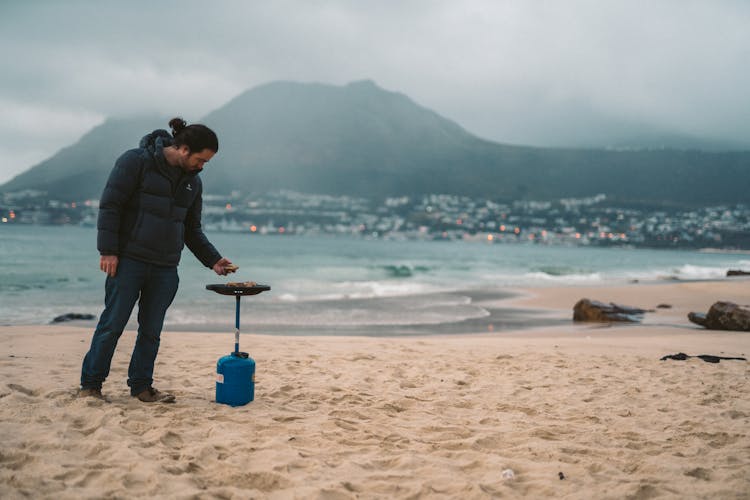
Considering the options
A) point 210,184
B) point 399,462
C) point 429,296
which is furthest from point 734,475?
point 210,184

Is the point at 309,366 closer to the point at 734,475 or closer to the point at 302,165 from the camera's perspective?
the point at 734,475

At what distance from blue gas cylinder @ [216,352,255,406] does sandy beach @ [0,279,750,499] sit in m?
0.23

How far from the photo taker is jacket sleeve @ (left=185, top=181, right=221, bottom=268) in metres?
4.75

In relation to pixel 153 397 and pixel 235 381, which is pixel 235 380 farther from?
pixel 153 397

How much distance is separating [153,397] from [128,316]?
0.78 m

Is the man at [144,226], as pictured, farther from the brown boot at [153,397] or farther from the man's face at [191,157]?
the brown boot at [153,397]

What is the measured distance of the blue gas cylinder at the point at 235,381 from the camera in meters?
4.64

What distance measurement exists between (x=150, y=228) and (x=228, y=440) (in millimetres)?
1770

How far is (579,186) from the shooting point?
573ft

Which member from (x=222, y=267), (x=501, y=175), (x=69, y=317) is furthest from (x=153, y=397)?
(x=501, y=175)

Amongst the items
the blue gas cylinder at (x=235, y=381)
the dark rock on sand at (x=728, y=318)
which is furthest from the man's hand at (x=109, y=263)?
the dark rock on sand at (x=728, y=318)

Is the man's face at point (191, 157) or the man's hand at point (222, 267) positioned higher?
the man's face at point (191, 157)

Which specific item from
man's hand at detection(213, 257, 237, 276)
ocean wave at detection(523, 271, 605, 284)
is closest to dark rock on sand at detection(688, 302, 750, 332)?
man's hand at detection(213, 257, 237, 276)

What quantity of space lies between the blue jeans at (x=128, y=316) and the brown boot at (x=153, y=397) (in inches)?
1.7
